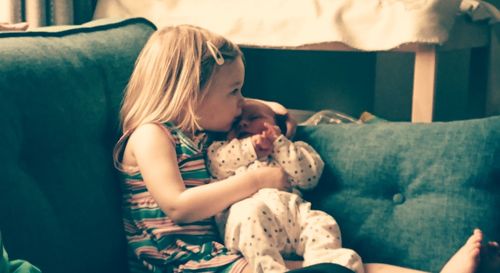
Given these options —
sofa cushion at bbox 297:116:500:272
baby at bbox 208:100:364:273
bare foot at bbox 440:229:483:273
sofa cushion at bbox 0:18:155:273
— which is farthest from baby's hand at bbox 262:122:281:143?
bare foot at bbox 440:229:483:273

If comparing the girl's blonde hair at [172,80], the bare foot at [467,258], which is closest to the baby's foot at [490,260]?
the bare foot at [467,258]

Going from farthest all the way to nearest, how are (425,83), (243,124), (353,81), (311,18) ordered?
(353,81) < (311,18) < (425,83) < (243,124)

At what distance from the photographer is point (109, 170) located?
1.39 metres

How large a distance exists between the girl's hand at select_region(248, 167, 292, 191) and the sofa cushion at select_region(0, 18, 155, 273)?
0.92 ft

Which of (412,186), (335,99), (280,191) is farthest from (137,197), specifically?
(335,99)

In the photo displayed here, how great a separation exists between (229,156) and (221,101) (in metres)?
0.11

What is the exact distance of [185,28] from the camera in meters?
1.48

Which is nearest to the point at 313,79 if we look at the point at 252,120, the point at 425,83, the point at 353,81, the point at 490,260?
the point at 353,81

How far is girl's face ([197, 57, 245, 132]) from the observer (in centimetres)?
144

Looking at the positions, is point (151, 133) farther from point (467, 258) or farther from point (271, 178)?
point (467, 258)

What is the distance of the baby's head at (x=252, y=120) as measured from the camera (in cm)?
148

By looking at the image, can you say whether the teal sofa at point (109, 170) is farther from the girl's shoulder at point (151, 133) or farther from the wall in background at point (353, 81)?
the wall in background at point (353, 81)

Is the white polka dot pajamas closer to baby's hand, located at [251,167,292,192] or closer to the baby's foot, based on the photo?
baby's hand, located at [251,167,292,192]

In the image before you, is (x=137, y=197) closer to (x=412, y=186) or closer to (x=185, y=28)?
(x=185, y=28)
